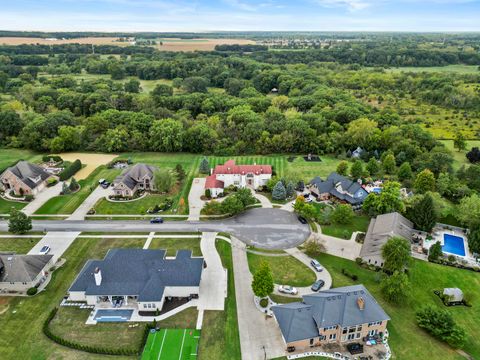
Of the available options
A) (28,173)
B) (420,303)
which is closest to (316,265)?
(420,303)

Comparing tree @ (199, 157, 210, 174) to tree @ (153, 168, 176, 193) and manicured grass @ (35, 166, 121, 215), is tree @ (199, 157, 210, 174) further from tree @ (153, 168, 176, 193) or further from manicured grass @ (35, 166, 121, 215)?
manicured grass @ (35, 166, 121, 215)

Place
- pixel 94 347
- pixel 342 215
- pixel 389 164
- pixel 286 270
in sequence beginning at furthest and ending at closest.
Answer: pixel 389 164, pixel 342 215, pixel 286 270, pixel 94 347

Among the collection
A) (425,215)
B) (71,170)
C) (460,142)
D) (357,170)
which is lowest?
(71,170)

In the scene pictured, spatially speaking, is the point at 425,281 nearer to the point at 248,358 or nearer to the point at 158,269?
the point at 248,358

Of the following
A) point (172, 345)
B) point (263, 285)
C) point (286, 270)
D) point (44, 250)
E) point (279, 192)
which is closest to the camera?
point (172, 345)

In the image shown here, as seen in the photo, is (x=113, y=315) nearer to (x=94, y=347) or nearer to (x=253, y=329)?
(x=94, y=347)

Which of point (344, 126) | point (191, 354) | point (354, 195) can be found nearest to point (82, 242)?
point (191, 354)
